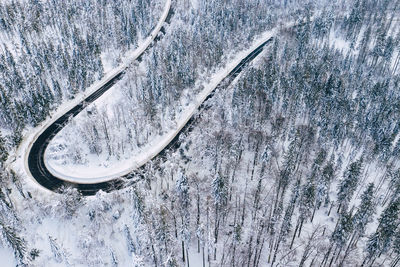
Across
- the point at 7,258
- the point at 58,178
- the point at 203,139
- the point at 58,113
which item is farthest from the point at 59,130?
the point at 203,139

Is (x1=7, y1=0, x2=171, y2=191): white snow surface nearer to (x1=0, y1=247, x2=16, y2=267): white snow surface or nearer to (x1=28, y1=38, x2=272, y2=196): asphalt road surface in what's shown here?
(x1=28, y1=38, x2=272, y2=196): asphalt road surface

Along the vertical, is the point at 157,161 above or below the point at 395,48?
below

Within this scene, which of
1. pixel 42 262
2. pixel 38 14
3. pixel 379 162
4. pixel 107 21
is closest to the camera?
pixel 42 262

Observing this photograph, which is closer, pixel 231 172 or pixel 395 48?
pixel 231 172

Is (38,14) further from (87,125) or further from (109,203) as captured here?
(109,203)

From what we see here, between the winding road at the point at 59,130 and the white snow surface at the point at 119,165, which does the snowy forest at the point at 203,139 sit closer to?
the white snow surface at the point at 119,165

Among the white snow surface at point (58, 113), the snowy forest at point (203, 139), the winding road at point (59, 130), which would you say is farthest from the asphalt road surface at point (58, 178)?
the snowy forest at point (203, 139)

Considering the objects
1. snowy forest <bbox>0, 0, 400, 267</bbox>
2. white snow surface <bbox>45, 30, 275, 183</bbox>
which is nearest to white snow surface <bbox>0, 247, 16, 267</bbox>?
snowy forest <bbox>0, 0, 400, 267</bbox>

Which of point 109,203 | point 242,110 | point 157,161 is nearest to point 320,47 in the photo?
point 242,110
